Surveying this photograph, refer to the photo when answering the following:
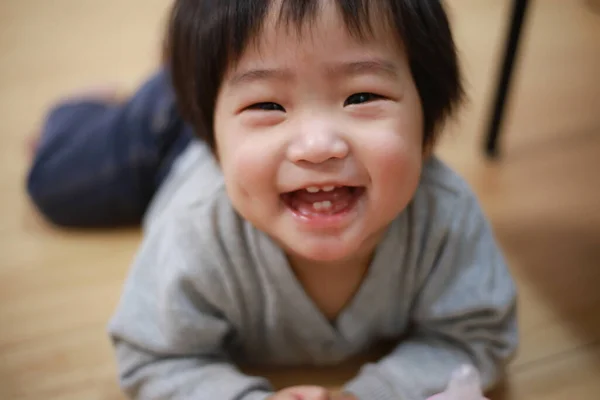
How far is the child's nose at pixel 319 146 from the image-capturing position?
A: 1.92ft

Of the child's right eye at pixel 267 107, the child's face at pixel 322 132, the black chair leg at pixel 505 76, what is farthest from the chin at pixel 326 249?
the black chair leg at pixel 505 76

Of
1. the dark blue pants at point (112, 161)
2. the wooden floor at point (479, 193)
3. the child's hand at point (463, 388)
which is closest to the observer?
the child's hand at point (463, 388)

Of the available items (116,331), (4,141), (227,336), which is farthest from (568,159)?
(4,141)

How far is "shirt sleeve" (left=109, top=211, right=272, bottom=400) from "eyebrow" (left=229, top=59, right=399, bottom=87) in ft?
0.66

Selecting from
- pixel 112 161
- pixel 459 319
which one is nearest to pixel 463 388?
pixel 459 319

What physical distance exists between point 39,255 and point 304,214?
1.87 ft

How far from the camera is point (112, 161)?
1016 millimetres

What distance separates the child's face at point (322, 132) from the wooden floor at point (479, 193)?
0.21 meters

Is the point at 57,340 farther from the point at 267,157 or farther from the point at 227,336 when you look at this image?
the point at 267,157

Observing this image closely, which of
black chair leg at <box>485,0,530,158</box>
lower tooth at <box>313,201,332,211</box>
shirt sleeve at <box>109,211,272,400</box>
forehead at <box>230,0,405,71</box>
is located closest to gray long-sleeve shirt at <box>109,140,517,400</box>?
shirt sleeve at <box>109,211,272,400</box>

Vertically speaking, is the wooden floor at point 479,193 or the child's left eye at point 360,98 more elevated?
the child's left eye at point 360,98

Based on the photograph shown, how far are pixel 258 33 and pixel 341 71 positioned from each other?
78 millimetres

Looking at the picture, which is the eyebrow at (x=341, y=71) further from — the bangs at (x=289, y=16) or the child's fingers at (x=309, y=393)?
the child's fingers at (x=309, y=393)

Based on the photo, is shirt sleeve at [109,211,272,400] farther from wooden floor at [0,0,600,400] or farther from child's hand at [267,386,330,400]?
wooden floor at [0,0,600,400]
